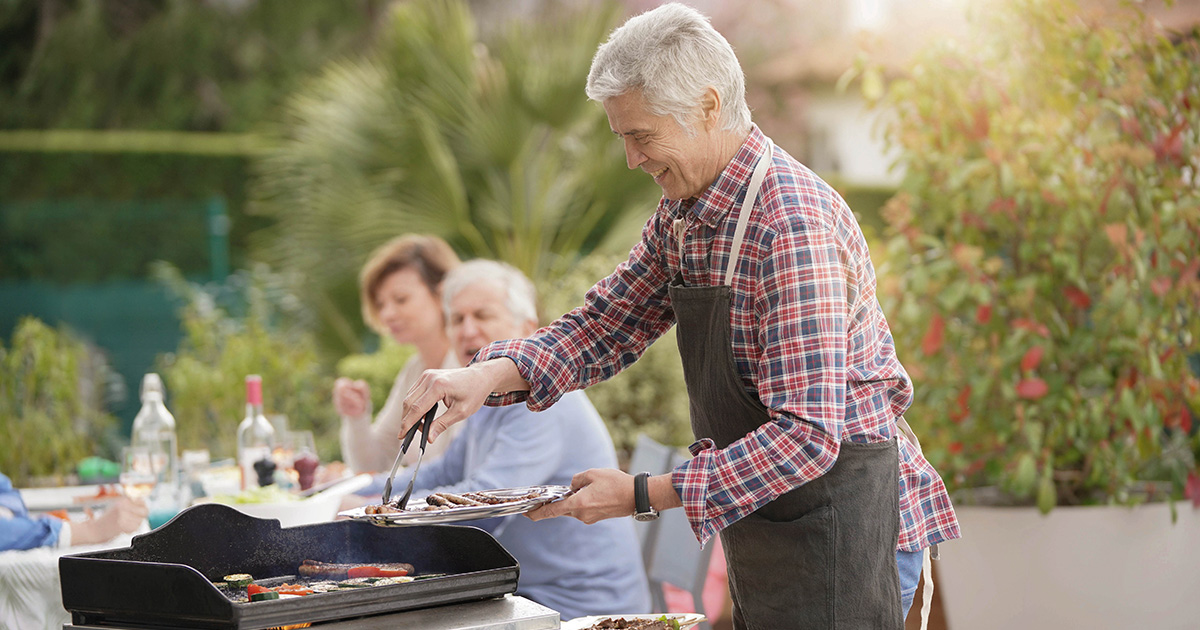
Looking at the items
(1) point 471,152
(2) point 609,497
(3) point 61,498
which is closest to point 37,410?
(3) point 61,498

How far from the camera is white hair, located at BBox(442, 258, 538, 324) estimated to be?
3045 millimetres

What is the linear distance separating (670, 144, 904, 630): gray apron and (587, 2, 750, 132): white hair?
6.1 inches

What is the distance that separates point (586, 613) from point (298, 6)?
1417cm

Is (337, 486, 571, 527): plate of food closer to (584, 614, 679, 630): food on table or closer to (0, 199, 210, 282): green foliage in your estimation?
(584, 614, 679, 630): food on table

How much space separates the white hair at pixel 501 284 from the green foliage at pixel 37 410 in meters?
2.40

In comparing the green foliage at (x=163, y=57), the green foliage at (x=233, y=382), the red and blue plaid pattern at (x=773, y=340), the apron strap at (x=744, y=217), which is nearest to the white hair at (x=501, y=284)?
the red and blue plaid pattern at (x=773, y=340)

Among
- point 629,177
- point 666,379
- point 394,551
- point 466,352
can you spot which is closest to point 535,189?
point 629,177

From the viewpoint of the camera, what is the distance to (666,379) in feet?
15.9

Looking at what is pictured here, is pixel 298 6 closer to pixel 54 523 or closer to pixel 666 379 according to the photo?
pixel 666 379

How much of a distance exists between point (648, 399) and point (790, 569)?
3078 mm

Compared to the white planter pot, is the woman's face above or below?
above

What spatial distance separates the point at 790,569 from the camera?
5.65ft

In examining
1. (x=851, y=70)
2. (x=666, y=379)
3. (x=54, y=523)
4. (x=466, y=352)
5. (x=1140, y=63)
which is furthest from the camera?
(x=666, y=379)

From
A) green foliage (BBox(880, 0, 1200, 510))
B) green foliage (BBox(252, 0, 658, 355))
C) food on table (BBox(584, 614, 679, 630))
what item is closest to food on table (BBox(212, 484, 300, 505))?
food on table (BBox(584, 614, 679, 630))
